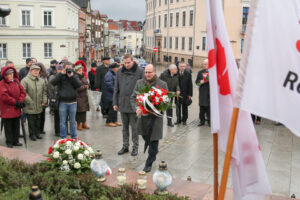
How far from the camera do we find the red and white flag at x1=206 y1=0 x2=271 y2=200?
2965 mm

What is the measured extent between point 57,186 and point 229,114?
275 cm

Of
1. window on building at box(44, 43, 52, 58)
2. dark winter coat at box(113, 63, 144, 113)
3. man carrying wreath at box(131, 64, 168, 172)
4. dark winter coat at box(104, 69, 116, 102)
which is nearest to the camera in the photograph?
man carrying wreath at box(131, 64, 168, 172)

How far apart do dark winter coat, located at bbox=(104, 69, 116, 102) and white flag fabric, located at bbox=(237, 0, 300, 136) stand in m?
7.98

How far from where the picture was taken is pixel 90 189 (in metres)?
4.65

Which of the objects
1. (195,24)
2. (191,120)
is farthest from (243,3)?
(191,120)

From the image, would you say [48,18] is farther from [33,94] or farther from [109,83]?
[33,94]

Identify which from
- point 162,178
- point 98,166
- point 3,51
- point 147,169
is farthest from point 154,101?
point 3,51

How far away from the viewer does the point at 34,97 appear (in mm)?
8586

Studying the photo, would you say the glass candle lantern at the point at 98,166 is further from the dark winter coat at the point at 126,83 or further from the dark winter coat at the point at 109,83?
the dark winter coat at the point at 109,83

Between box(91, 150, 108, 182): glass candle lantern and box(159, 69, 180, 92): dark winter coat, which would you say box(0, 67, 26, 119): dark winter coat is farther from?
box(159, 69, 180, 92): dark winter coat

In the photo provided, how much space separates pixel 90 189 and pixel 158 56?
59.9 m

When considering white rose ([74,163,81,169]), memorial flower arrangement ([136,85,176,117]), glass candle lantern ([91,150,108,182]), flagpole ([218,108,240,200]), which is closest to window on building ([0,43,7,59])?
memorial flower arrangement ([136,85,176,117])

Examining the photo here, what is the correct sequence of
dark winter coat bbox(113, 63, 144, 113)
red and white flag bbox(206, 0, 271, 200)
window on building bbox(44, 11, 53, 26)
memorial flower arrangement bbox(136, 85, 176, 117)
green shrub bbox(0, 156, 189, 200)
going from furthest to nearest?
window on building bbox(44, 11, 53, 26), dark winter coat bbox(113, 63, 144, 113), memorial flower arrangement bbox(136, 85, 176, 117), green shrub bbox(0, 156, 189, 200), red and white flag bbox(206, 0, 271, 200)

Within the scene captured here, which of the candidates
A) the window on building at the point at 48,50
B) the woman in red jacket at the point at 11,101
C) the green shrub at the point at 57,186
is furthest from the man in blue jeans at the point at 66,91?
the window on building at the point at 48,50
